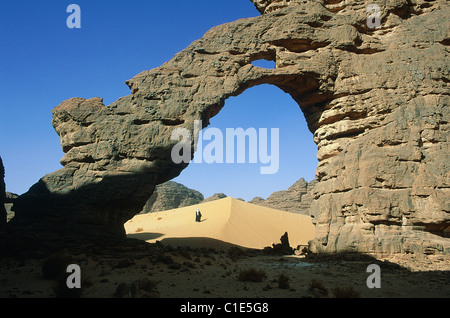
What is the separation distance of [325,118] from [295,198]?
32.3 m

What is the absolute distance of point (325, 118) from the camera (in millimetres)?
13977

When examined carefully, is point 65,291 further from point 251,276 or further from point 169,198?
point 169,198

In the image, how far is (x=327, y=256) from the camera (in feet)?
36.4

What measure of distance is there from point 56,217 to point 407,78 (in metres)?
13.6

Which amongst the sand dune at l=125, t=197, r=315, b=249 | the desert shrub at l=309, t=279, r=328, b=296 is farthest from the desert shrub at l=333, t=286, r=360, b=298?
the sand dune at l=125, t=197, r=315, b=249

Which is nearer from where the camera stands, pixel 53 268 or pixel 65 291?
pixel 65 291

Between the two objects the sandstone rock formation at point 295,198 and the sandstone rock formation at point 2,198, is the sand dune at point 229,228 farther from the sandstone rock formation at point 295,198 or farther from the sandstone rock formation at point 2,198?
the sandstone rock formation at point 2,198

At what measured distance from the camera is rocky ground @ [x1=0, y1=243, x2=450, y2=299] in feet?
21.4

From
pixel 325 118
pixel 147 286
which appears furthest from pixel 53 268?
pixel 325 118

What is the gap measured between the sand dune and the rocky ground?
337 inches

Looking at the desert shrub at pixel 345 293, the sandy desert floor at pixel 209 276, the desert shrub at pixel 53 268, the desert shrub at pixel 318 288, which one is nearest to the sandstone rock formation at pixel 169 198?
the sandy desert floor at pixel 209 276

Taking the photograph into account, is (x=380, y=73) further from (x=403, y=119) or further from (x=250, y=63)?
(x=250, y=63)
